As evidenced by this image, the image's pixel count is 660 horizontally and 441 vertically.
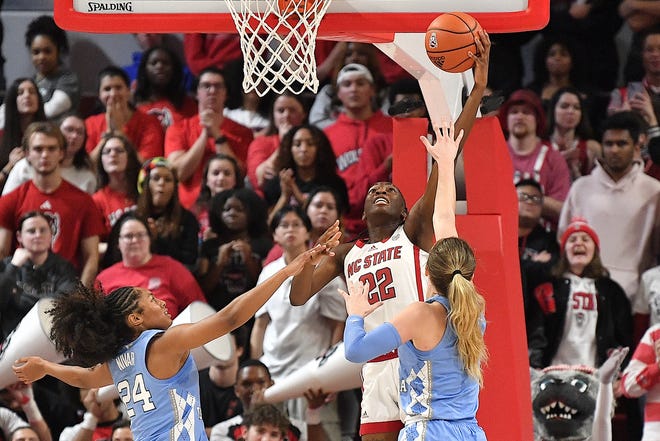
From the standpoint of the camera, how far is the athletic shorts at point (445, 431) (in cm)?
528

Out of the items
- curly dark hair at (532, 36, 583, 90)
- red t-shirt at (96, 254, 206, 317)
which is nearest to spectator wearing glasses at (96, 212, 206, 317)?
red t-shirt at (96, 254, 206, 317)

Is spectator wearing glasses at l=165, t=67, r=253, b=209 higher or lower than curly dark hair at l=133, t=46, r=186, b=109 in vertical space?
lower

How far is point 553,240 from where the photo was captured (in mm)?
8688

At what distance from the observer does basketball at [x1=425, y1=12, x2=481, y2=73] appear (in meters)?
5.64

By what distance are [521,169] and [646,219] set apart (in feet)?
3.09

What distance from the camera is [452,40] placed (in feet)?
18.5

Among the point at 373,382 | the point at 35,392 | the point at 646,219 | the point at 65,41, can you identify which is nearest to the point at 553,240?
the point at 646,219

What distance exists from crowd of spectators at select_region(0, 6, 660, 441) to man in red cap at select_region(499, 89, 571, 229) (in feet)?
0.05

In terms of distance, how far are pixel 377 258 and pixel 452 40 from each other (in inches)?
44.9

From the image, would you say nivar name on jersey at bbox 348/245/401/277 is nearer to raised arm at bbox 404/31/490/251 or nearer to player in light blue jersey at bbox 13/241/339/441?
raised arm at bbox 404/31/490/251

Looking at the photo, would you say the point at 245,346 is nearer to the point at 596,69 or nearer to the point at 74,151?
the point at 74,151

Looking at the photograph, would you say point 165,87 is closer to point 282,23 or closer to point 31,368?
point 282,23

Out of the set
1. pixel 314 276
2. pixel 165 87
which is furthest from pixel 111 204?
pixel 314 276

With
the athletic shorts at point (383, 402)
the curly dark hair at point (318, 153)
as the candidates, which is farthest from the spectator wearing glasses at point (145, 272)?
the athletic shorts at point (383, 402)
